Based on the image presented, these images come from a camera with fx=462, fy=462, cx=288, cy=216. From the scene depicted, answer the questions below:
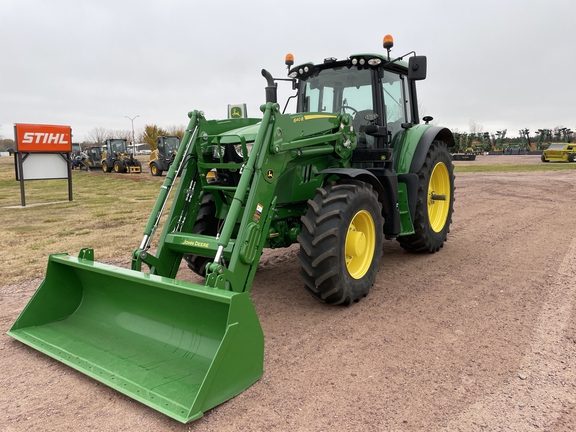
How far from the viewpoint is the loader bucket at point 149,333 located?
9.25ft

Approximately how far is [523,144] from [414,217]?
54594mm

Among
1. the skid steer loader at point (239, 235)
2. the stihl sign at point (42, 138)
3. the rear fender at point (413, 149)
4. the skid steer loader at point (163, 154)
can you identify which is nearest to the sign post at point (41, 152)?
the stihl sign at point (42, 138)

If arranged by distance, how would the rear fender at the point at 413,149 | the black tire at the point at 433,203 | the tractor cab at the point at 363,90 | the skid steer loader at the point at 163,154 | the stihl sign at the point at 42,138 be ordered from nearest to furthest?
the tractor cab at the point at 363,90, the rear fender at the point at 413,149, the black tire at the point at 433,203, the stihl sign at the point at 42,138, the skid steer loader at the point at 163,154

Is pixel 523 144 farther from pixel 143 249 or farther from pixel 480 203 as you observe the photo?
pixel 143 249

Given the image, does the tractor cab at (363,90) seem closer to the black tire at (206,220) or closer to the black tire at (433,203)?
the black tire at (433,203)

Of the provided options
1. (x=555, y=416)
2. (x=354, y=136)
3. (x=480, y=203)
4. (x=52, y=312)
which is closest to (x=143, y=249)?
(x=52, y=312)

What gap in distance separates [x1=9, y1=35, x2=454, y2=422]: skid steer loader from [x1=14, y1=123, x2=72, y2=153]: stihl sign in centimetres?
996

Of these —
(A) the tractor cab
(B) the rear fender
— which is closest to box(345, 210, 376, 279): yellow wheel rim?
(A) the tractor cab

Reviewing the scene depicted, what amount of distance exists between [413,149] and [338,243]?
93.4 inches

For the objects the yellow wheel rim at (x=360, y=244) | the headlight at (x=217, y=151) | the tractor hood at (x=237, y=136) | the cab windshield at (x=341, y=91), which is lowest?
the yellow wheel rim at (x=360, y=244)

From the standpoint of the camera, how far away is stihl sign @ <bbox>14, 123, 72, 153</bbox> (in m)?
12.7

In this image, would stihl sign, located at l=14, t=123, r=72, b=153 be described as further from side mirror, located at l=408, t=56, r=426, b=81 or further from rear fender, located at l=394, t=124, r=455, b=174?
side mirror, located at l=408, t=56, r=426, b=81

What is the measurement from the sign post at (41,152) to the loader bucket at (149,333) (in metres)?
10.3

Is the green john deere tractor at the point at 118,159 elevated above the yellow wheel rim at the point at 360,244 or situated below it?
above
